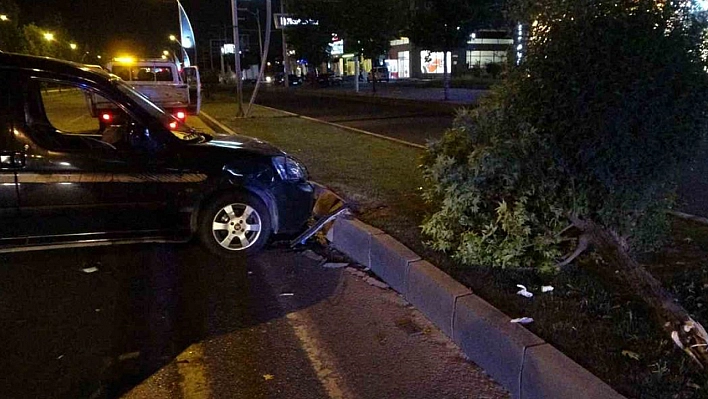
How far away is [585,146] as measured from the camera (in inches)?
186

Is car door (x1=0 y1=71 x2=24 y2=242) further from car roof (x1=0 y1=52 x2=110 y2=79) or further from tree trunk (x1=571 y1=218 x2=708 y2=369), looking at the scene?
tree trunk (x1=571 y1=218 x2=708 y2=369)

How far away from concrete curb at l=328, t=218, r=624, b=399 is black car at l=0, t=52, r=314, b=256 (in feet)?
4.06

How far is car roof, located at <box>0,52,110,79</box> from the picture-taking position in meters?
5.82

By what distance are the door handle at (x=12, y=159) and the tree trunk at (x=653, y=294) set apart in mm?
4622

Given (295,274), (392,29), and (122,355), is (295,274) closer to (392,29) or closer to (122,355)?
(122,355)

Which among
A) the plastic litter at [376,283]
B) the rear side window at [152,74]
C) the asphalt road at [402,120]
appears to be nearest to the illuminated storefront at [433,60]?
the asphalt road at [402,120]

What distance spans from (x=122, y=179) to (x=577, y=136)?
3902 millimetres

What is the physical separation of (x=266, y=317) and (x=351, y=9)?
34.6 m

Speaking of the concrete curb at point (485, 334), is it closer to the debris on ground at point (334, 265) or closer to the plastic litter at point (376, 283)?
the plastic litter at point (376, 283)

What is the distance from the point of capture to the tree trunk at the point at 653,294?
3744 mm

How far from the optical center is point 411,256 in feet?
18.3

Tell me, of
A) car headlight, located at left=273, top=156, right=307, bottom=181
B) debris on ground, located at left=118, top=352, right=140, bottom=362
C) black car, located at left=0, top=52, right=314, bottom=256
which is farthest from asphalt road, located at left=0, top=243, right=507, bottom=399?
car headlight, located at left=273, top=156, right=307, bottom=181

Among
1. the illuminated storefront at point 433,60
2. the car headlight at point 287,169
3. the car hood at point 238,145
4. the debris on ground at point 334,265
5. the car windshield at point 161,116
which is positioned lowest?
the debris on ground at point 334,265

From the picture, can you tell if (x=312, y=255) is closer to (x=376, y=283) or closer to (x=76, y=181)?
(x=376, y=283)
